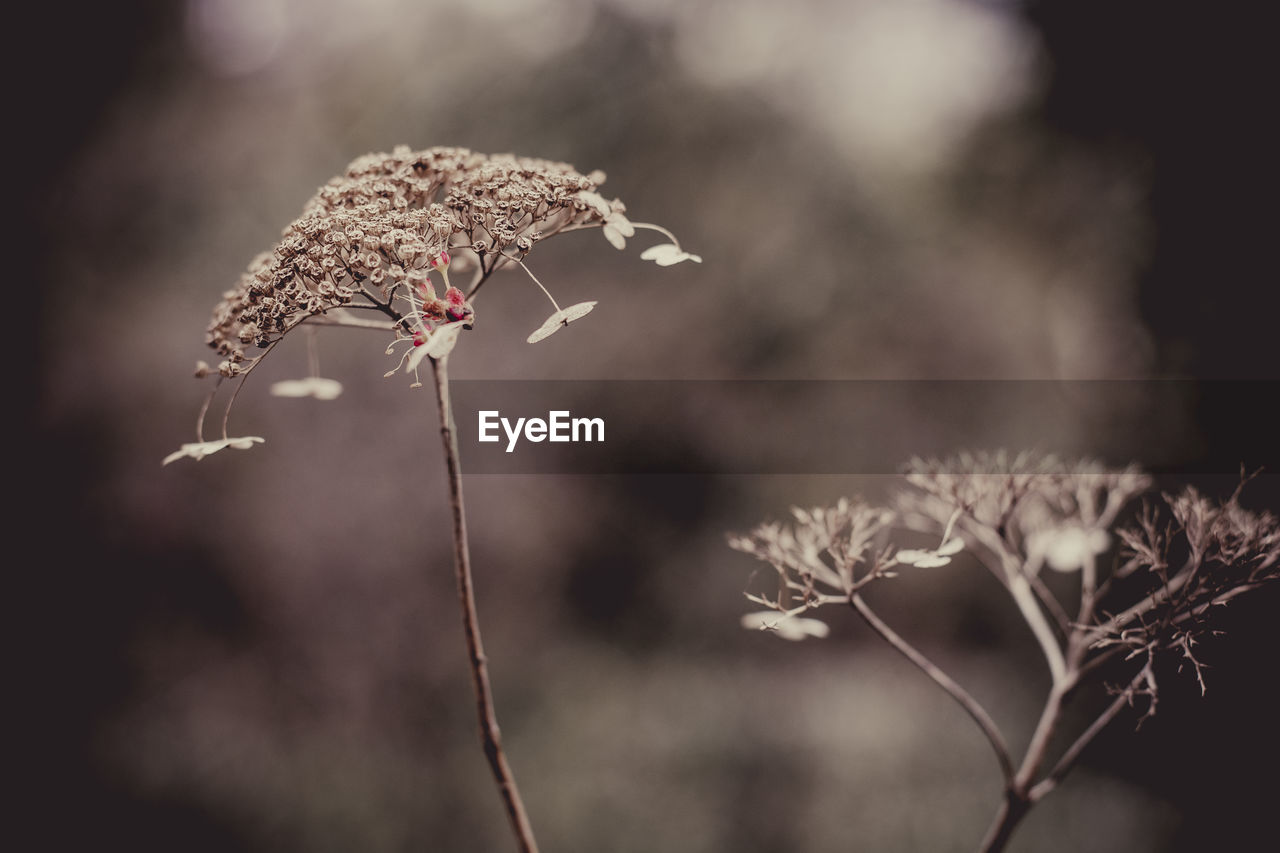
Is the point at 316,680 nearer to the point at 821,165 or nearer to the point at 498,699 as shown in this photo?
the point at 498,699

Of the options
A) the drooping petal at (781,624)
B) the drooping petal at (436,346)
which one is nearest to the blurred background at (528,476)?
the drooping petal at (781,624)

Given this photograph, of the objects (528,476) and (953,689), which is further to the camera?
(528,476)

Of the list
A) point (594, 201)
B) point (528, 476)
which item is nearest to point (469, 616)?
point (594, 201)

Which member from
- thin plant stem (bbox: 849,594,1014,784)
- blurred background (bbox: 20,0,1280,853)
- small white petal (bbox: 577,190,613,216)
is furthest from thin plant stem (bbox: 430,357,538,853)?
blurred background (bbox: 20,0,1280,853)

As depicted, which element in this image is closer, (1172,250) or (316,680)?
(1172,250)

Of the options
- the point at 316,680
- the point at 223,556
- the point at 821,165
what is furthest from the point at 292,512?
the point at 821,165

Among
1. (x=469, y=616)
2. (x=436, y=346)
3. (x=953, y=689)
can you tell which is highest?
(x=436, y=346)

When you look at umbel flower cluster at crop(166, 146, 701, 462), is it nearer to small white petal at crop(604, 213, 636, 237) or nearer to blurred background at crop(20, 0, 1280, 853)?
small white petal at crop(604, 213, 636, 237)

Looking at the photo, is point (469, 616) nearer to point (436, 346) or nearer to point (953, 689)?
point (436, 346)
